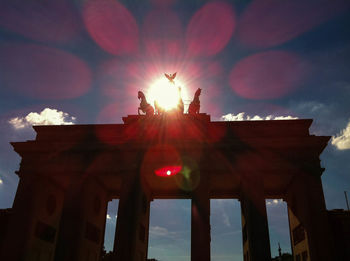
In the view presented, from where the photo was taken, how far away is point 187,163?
2814 centimetres

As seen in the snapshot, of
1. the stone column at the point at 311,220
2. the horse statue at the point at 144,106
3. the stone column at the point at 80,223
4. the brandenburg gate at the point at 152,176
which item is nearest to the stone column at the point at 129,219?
the brandenburg gate at the point at 152,176

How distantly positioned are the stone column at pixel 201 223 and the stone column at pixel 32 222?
1607cm

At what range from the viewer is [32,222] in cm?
2764

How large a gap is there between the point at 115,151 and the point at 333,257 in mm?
22072

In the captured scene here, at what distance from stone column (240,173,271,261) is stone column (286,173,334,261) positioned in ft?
12.7

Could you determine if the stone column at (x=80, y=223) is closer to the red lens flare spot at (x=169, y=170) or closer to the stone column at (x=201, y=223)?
the red lens flare spot at (x=169, y=170)

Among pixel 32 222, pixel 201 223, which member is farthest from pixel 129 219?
pixel 32 222

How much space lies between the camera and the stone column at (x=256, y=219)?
76.9 feet

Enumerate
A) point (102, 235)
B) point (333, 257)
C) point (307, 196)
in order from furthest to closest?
1. point (102, 235)
2. point (307, 196)
3. point (333, 257)

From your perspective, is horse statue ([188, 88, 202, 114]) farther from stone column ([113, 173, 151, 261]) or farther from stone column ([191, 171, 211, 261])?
stone column ([113, 173, 151, 261])

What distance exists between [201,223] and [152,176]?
799 centimetres

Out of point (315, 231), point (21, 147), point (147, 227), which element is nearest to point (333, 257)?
point (315, 231)

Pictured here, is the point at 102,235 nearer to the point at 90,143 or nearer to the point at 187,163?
the point at 90,143

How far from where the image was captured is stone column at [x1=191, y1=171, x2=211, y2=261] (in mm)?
23953
